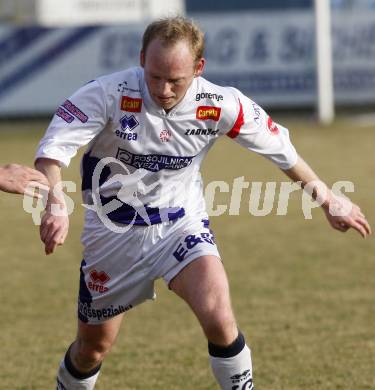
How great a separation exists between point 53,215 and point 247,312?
4.01m

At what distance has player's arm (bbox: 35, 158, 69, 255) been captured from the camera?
16.9 feet

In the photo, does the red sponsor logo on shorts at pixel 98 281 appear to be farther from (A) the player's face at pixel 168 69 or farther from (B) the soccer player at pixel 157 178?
(A) the player's face at pixel 168 69

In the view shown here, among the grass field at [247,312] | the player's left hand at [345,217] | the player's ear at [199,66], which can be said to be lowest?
the grass field at [247,312]

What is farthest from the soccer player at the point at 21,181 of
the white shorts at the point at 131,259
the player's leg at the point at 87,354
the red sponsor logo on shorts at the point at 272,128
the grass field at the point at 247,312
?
the grass field at the point at 247,312

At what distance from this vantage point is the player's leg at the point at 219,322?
18.1ft

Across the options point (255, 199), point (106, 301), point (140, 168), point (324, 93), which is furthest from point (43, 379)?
point (324, 93)

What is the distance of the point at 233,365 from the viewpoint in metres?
5.61

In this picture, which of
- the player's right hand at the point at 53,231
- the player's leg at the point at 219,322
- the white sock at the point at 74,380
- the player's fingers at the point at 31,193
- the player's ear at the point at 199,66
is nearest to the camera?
the player's right hand at the point at 53,231

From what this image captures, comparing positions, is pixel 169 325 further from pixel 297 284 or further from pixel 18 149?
pixel 18 149

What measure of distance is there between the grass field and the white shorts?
109cm

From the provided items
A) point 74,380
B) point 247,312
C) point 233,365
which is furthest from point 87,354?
point 247,312

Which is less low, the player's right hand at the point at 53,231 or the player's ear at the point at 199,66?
the player's ear at the point at 199,66

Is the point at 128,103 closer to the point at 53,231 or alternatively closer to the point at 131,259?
the point at 131,259

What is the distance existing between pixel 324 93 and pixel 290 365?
16.3 m
